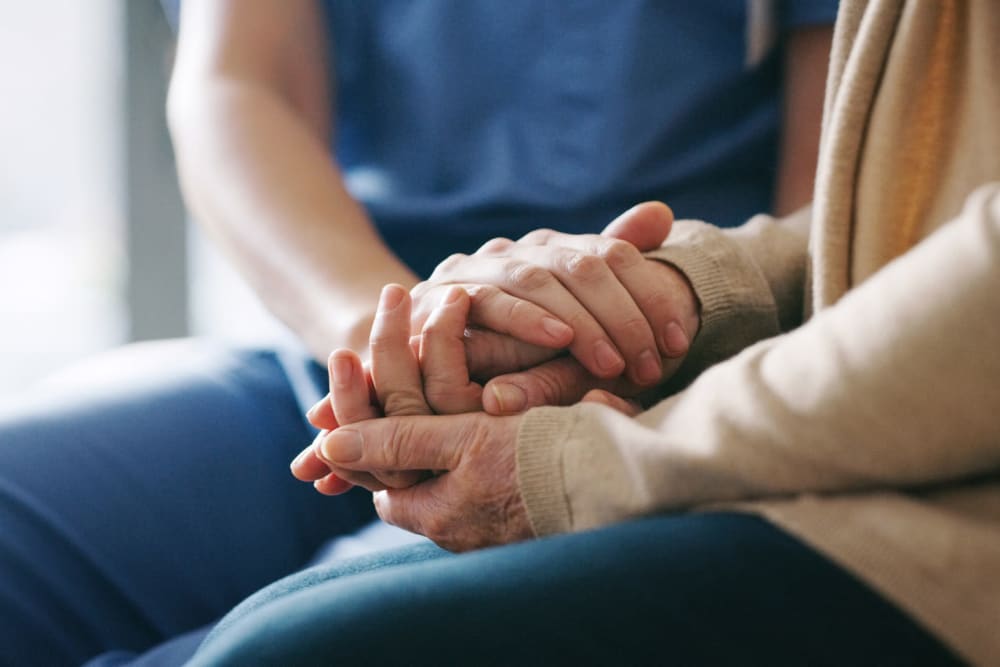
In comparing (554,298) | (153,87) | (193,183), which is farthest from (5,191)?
(554,298)

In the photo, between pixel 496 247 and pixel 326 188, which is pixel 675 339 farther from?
pixel 326 188

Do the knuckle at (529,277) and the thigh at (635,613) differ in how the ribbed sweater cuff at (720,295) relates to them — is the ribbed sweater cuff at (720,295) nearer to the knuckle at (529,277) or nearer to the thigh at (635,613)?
the knuckle at (529,277)

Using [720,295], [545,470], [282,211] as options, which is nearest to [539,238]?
[720,295]

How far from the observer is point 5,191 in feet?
6.51

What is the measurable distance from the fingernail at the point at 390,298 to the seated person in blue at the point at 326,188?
20cm

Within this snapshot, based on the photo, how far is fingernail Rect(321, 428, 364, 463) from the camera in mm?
589

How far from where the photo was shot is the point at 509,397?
583mm

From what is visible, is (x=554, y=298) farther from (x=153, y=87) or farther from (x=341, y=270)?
Answer: (x=153, y=87)

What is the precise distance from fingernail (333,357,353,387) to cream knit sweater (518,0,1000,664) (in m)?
0.14

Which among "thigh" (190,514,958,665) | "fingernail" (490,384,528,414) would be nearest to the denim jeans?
"thigh" (190,514,958,665)

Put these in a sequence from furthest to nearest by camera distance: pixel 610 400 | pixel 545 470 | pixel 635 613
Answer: pixel 610 400 < pixel 545 470 < pixel 635 613

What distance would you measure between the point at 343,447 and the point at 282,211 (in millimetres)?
420

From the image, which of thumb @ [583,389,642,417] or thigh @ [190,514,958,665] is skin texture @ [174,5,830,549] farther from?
thigh @ [190,514,958,665]

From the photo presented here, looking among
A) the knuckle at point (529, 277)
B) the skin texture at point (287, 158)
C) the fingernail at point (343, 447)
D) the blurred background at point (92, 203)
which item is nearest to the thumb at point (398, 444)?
the fingernail at point (343, 447)
